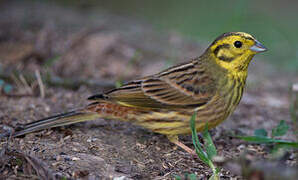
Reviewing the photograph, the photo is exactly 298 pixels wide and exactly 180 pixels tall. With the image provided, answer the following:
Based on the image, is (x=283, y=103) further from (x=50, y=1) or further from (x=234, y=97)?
(x=50, y=1)

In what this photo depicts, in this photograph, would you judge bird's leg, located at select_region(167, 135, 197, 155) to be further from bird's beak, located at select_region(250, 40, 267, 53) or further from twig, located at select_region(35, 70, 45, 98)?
twig, located at select_region(35, 70, 45, 98)

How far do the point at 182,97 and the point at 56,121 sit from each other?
4.21ft

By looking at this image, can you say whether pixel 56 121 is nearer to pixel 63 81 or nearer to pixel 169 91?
pixel 169 91

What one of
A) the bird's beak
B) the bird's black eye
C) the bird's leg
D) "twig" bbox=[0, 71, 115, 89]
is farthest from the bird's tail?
the bird's beak

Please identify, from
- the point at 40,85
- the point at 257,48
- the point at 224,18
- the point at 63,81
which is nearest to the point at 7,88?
the point at 40,85

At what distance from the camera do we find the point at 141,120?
3861 millimetres

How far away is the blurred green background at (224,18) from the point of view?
24.1ft

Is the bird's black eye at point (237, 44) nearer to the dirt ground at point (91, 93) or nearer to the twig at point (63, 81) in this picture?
the dirt ground at point (91, 93)

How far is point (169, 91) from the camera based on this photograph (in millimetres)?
3941

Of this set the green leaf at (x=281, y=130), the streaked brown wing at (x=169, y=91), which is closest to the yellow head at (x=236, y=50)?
the streaked brown wing at (x=169, y=91)

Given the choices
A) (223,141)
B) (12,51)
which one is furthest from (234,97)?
(12,51)

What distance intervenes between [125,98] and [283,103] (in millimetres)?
2861

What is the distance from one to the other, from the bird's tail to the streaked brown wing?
275 millimetres

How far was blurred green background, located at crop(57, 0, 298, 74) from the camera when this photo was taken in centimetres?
733
